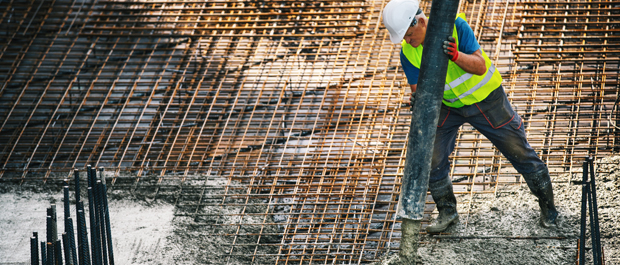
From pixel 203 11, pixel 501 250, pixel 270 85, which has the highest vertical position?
pixel 203 11

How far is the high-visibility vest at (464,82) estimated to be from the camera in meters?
4.48

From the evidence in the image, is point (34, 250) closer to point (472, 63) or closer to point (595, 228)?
point (472, 63)

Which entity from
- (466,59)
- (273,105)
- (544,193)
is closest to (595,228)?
(544,193)

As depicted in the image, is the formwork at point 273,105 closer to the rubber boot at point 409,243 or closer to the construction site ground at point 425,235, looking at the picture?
the construction site ground at point 425,235

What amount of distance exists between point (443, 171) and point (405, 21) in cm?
129

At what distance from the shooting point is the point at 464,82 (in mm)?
4508

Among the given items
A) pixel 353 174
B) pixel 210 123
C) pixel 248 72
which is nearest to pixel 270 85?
pixel 248 72

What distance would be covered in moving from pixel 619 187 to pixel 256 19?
4.61 meters

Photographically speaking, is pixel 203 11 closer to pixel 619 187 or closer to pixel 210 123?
pixel 210 123

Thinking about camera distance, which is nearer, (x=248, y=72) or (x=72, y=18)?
(x=248, y=72)

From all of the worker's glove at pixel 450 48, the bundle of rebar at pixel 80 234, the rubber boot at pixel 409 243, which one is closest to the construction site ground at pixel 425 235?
the rubber boot at pixel 409 243

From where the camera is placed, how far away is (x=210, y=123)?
22.6 feet

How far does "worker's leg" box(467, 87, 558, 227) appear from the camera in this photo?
15.1 ft

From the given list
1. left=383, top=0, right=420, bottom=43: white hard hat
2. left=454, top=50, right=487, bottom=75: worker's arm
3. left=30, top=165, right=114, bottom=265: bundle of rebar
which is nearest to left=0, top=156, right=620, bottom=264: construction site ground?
left=30, top=165, right=114, bottom=265: bundle of rebar
